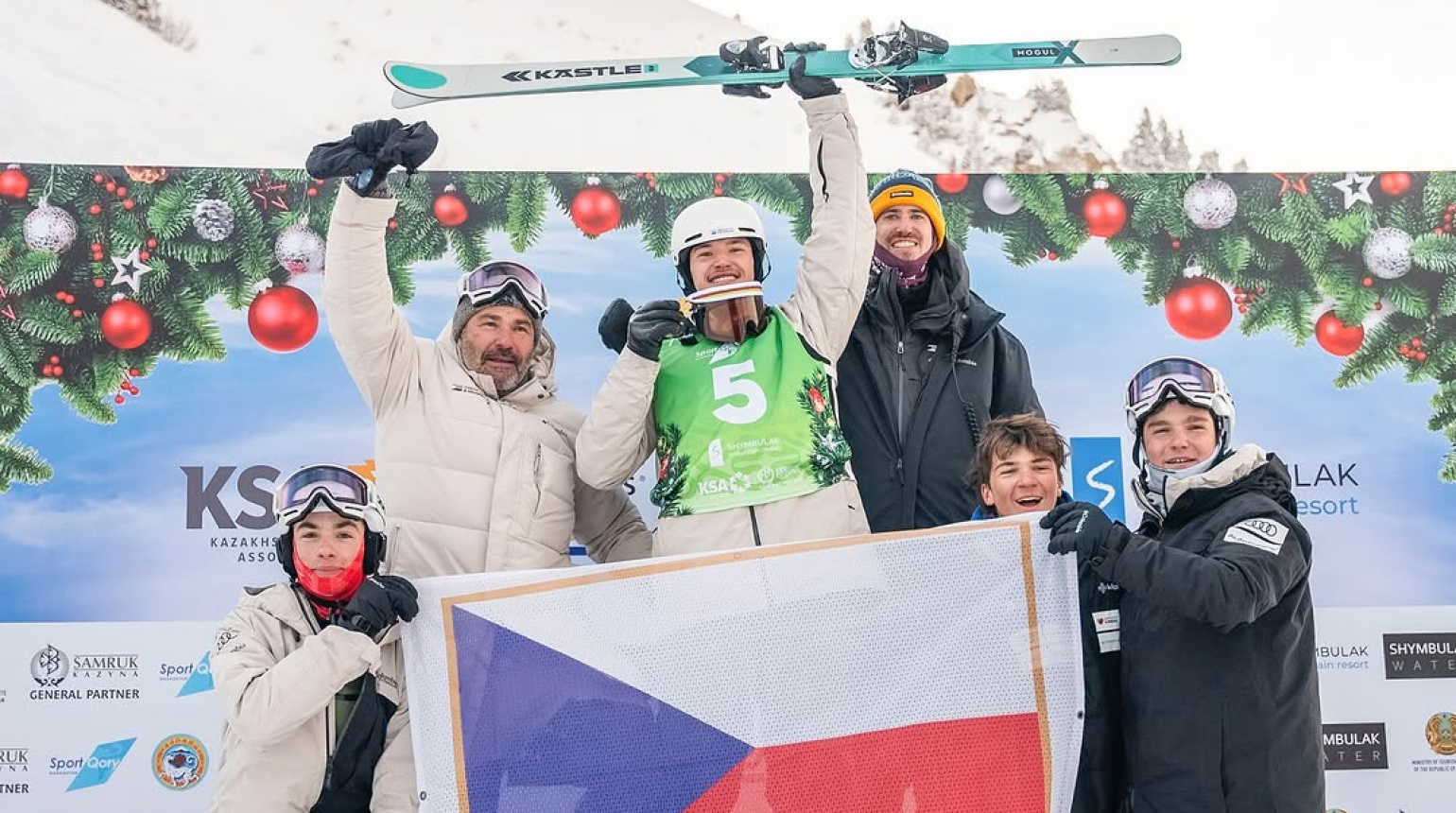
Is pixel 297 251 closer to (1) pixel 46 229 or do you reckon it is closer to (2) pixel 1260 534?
(1) pixel 46 229

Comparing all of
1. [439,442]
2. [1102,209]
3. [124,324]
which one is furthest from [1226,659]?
[124,324]

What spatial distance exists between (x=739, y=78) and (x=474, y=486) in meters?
1.43

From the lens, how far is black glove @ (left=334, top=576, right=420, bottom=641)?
2904 mm

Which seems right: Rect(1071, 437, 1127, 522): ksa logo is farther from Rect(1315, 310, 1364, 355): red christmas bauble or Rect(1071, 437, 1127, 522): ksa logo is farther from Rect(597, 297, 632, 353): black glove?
Rect(597, 297, 632, 353): black glove

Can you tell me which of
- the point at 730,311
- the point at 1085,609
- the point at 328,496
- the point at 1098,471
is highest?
the point at 730,311

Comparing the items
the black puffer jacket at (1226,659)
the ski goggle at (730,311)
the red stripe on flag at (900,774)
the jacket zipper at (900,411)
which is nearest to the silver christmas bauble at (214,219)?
the ski goggle at (730,311)

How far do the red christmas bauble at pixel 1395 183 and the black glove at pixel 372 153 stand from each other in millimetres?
3707

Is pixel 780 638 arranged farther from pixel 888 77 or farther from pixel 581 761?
pixel 888 77

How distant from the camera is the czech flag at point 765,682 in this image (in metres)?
2.99

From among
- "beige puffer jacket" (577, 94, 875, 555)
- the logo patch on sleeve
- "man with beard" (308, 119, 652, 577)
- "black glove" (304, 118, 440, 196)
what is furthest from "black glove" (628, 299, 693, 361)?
the logo patch on sleeve

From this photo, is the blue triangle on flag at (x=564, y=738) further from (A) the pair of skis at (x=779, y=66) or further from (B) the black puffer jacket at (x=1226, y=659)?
(A) the pair of skis at (x=779, y=66)

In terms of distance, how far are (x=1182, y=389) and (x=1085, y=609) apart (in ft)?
2.00

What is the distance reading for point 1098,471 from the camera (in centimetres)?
465

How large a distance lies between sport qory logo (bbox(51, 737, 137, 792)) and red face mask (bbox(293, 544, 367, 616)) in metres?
1.83
